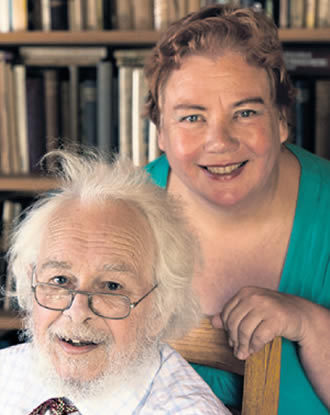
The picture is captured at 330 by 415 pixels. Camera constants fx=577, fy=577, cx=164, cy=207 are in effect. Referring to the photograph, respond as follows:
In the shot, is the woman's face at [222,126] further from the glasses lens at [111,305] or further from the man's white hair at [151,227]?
the glasses lens at [111,305]

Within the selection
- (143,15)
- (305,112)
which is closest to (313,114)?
(305,112)

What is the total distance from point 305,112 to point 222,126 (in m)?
0.98

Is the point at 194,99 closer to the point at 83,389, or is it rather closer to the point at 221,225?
the point at 221,225

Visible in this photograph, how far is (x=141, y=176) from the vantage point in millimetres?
1269

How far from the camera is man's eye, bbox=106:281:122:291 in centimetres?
108

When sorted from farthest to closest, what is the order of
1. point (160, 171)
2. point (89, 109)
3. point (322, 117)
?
point (89, 109)
point (322, 117)
point (160, 171)

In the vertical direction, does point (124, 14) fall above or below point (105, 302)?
above

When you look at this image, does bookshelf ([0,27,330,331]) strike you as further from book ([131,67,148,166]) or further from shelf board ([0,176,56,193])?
book ([131,67,148,166])

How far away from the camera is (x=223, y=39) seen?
131 centimetres

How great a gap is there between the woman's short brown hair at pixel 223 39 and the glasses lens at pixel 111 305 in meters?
0.57

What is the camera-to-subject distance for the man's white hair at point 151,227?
45.6 inches

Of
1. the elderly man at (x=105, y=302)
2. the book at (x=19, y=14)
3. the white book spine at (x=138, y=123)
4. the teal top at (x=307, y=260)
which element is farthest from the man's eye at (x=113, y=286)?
the book at (x=19, y=14)

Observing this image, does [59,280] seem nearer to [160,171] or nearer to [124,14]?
[160,171]

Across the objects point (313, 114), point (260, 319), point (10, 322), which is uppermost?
point (313, 114)
